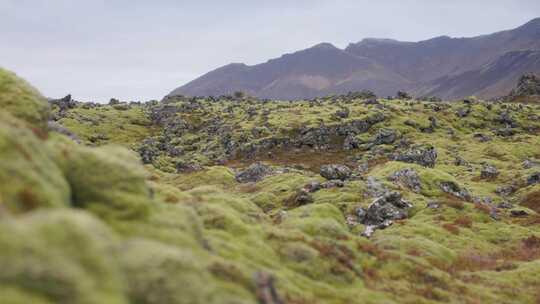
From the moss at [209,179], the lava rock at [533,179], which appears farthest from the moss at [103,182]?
the lava rock at [533,179]

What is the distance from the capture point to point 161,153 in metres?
174

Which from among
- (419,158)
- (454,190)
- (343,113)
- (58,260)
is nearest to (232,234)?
(58,260)

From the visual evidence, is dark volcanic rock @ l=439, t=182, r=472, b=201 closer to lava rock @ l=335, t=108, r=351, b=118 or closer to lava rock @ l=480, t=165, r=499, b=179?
lava rock @ l=480, t=165, r=499, b=179

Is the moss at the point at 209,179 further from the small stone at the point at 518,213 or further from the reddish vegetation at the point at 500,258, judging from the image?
the reddish vegetation at the point at 500,258

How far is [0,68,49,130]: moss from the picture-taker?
1016 inches

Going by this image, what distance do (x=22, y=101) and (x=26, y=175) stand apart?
1018cm

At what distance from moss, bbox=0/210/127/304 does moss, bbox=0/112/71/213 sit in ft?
10.0

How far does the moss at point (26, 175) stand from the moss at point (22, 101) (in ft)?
19.6

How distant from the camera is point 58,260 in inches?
516

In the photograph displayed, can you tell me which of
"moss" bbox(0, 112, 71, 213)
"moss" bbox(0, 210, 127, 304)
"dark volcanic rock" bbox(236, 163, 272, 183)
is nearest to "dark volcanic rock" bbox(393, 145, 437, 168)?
"dark volcanic rock" bbox(236, 163, 272, 183)

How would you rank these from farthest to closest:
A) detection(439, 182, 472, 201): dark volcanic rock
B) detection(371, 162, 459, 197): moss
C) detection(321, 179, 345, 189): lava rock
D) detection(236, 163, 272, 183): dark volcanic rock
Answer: detection(236, 163, 272, 183): dark volcanic rock, detection(439, 182, 472, 201): dark volcanic rock, detection(371, 162, 459, 197): moss, detection(321, 179, 345, 189): lava rock

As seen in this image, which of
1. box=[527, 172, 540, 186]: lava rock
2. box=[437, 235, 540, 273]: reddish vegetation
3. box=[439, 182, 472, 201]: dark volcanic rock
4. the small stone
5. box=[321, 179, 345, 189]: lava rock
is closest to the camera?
box=[437, 235, 540, 273]: reddish vegetation

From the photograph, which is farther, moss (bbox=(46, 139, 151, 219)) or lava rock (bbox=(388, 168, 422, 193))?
lava rock (bbox=(388, 168, 422, 193))

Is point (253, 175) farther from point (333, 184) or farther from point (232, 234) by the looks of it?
point (232, 234)
